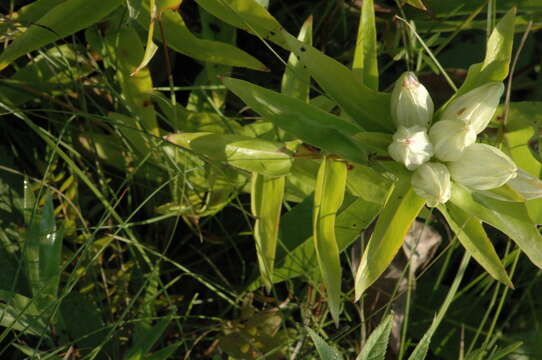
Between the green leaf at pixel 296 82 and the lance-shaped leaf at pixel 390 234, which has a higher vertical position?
the green leaf at pixel 296 82

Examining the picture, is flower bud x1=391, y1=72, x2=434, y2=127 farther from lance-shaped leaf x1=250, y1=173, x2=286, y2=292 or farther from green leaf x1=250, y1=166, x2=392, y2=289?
lance-shaped leaf x1=250, y1=173, x2=286, y2=292

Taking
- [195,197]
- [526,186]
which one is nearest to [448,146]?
[526,186]

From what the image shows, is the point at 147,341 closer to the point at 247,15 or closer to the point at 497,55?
the point at 247,15

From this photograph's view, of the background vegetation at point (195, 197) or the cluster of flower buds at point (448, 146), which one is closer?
the cluster of flower buds at point (448, 146)

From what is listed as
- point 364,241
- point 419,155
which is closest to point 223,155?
point 419,155

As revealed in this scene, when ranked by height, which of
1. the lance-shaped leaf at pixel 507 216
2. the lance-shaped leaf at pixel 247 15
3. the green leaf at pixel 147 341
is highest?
the lance-shaped leaf at pixel 247 15

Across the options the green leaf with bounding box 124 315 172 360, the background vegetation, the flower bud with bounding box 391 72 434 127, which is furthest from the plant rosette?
the green leaf with bounding box 124 315 172 360

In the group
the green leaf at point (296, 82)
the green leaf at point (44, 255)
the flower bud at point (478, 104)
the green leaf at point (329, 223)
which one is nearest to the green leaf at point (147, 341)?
the green leaf at point (44, 255)

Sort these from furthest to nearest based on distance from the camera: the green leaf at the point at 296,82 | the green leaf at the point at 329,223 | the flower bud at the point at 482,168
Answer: the green leaf at the point at 296,82 < the green leaf at the point at 329,223 < the flower bud at the point at 482,168

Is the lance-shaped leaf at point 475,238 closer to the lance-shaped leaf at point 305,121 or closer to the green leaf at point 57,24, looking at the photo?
the lance-shaped leaf at point 305,121
